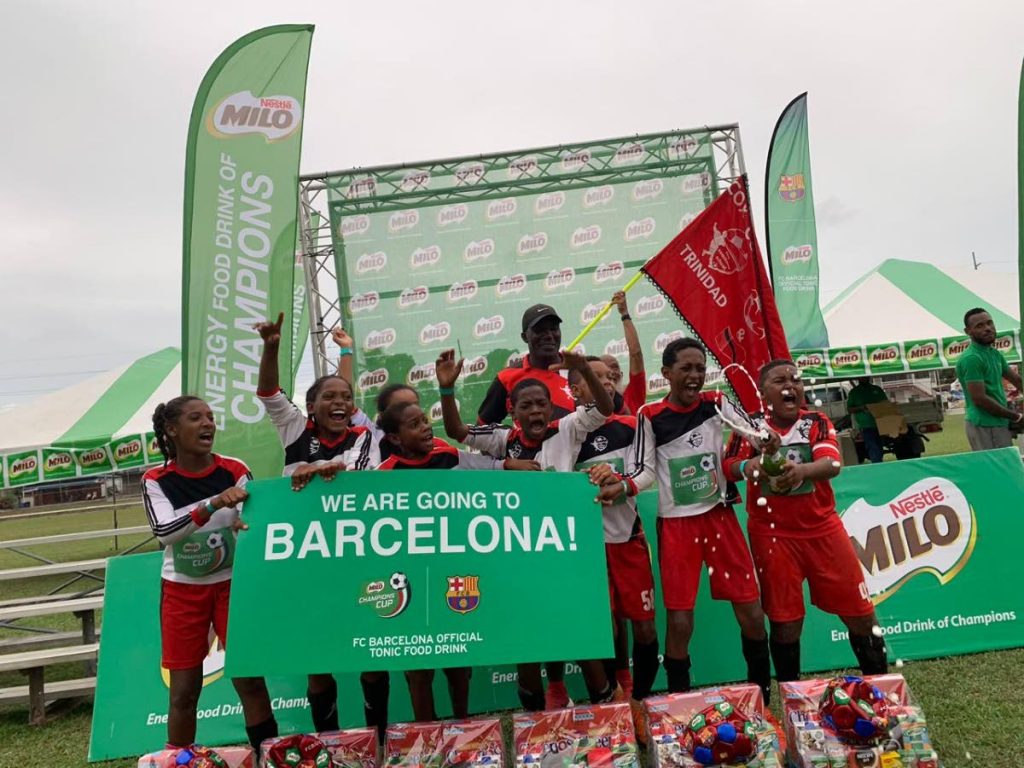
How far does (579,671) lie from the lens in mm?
4496

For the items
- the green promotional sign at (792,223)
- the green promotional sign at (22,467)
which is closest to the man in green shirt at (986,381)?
the green promotional sign at (792,223)

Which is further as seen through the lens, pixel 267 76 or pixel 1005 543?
pixel 267 76

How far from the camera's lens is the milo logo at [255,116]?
6.28m

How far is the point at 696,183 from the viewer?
372 inches

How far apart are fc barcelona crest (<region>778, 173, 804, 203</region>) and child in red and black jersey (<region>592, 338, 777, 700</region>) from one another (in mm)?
9807

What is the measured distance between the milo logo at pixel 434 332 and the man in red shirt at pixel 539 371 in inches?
197

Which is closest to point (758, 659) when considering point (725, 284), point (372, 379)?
point (725, 284)

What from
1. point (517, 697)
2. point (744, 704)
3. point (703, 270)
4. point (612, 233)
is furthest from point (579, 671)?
point (612, 233)

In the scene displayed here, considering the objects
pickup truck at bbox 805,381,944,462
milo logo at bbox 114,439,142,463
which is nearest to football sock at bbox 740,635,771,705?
pickup truck at bbox 805,381,944,462

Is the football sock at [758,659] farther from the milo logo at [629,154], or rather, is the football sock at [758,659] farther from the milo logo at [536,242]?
the milo logo at [629,154]

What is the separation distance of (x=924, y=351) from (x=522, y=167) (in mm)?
8952

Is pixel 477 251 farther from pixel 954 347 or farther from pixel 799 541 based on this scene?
pixel 954 347

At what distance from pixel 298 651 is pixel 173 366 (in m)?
15.2

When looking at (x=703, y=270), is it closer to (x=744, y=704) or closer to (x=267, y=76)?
(x=744, y=704)
